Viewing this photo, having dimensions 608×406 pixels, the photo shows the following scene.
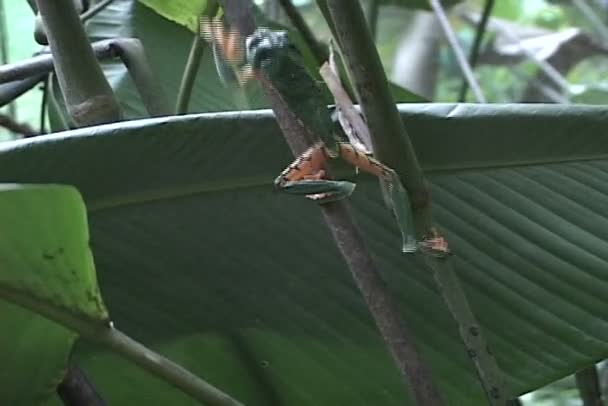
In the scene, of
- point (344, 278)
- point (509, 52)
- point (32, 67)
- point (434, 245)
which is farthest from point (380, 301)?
point (509, 52)

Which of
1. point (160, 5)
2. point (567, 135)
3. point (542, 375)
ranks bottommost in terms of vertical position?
point (542, 375)

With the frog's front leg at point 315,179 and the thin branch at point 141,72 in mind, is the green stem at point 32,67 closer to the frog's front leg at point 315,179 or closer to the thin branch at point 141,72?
the thin branch at point 141,72

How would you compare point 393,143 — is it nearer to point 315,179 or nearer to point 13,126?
point 315,179

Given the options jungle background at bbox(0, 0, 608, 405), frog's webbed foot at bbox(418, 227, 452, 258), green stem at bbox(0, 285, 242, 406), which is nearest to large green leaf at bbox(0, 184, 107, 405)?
green stem at bbox(0, 285, 242, 406)

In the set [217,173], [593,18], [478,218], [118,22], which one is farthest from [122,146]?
[593,18]

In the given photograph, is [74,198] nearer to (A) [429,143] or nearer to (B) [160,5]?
(A) [429,143]
